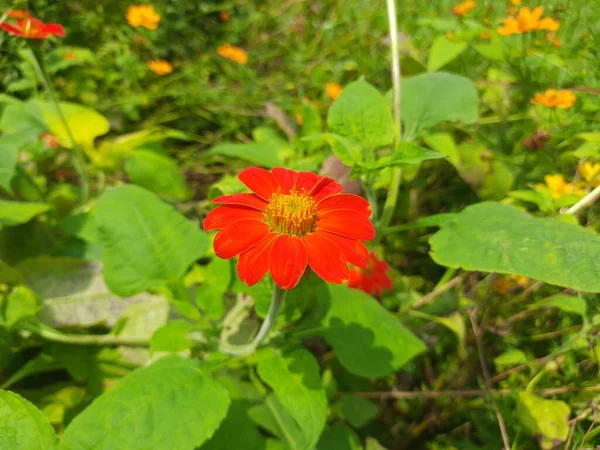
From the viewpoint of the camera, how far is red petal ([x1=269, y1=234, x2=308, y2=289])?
0.65 m

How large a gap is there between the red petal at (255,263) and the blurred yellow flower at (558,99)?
1200 millimetres

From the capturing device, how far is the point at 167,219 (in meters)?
1.15

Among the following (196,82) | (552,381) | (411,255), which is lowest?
(411,255)

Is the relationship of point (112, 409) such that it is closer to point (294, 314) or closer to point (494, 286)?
point (294, 314)

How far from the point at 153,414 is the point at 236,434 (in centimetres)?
29

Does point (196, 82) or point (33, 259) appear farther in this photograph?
point (196, 82)

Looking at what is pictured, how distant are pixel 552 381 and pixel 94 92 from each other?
7.71 ft

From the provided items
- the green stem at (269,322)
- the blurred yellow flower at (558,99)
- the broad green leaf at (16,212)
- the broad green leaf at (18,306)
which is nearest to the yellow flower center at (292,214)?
the green stem at (269,322)

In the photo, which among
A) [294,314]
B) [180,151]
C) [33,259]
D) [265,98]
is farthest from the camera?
[265,98]

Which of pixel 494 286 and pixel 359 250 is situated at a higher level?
pixel 359 250

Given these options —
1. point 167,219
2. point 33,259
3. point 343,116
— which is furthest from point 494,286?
point 33,259

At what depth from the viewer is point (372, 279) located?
4.60 feet

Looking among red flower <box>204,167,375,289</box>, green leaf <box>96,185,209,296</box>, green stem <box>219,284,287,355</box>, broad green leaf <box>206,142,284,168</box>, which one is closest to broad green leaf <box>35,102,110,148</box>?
broad green leaf <box>206,142,284,168</box>

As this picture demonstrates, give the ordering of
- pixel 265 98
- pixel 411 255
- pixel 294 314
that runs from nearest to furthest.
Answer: pixel 294 314 → pixel 411 255 → pixel 265 98
